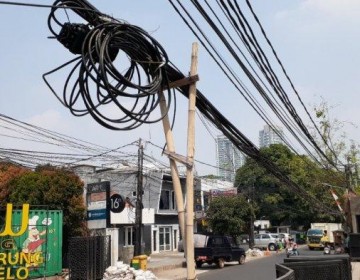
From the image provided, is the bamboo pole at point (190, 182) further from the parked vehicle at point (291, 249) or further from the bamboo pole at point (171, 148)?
the parked vehicle at point (291, 249)

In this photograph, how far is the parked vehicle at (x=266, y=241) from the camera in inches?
1841

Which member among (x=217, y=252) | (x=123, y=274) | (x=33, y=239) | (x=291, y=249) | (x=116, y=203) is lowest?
(x=291, y=249)

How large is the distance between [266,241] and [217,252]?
861 inches

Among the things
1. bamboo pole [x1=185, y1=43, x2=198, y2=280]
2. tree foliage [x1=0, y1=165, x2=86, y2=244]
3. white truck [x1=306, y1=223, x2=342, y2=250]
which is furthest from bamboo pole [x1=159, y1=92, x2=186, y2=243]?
white truck [x1=306, y1=223, x2=342, y2=250]

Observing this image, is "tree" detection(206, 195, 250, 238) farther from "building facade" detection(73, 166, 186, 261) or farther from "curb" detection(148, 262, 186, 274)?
"curb" detection(148, 262, 186, 274)

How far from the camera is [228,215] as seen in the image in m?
37.2

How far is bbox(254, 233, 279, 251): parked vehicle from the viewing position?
153ft

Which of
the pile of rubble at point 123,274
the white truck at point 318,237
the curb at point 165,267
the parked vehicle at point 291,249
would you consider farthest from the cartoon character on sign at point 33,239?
the white truck at point 318,237

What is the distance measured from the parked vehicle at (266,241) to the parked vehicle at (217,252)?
63.0 ft

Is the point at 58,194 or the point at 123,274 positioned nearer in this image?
the point at 123,274

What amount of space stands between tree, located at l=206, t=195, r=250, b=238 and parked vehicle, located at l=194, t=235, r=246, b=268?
8.36m

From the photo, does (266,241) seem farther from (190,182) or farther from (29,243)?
(190,182)

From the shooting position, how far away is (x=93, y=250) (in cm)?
1925

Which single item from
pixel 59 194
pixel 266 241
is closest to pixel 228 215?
pixel 266 241
